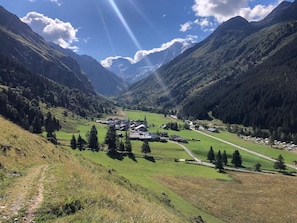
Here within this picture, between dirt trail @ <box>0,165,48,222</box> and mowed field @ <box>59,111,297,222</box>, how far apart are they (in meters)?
39.3

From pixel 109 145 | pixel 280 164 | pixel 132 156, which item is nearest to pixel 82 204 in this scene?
pixel 132 156

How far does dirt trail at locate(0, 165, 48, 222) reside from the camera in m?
15.5

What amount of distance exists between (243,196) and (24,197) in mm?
77719

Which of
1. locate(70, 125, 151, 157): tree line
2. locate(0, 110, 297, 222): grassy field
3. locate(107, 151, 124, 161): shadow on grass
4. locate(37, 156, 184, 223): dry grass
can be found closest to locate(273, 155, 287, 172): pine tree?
locate(0, 110, 297, 222): grassy field

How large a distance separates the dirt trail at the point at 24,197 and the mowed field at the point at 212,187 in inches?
1548

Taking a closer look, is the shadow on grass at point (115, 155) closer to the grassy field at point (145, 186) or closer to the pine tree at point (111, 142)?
the grassy field at point (145, 186)

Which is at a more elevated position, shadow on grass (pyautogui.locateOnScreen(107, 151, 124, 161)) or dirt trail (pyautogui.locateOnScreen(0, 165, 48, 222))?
dirt trail (pyautogui.locateOnScreen(0, 165, 48, 222))

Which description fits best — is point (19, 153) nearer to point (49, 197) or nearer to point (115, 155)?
point (49, 197)

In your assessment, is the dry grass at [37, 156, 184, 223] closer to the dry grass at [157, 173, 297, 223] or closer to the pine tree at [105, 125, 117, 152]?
the dry grass at [157, 173, 297, 223]

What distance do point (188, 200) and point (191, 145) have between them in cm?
9954

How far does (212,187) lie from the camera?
91000 mm

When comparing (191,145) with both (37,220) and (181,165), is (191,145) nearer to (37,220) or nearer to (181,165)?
(181,165)

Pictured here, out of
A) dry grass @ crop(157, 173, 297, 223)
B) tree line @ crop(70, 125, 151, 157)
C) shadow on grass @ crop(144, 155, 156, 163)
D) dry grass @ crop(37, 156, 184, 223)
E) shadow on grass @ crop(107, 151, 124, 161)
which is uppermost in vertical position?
dry grass @ crop(37, 156, 184, 223)

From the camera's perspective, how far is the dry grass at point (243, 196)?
6794 cm
